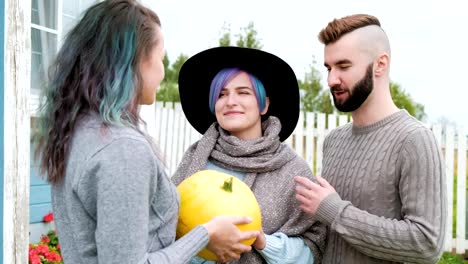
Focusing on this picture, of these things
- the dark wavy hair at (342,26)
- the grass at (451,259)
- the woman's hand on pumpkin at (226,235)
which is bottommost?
the grass at (451,259)

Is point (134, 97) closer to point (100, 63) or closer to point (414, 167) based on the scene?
point (100, 63)

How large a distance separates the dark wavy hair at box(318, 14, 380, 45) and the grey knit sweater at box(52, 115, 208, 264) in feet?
3.99

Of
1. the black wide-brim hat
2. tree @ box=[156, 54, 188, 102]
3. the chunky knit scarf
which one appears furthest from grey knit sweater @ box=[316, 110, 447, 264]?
tree @ box=[156, 54, 188, 102]

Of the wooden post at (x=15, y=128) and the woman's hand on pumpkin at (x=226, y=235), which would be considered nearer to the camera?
the woman's hand on pumpkin at (x=226, y=235)

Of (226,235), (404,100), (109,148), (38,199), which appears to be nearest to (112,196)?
(109,148)

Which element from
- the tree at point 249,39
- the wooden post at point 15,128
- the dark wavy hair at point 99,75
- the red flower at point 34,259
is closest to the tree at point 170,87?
the tree at point 249,39

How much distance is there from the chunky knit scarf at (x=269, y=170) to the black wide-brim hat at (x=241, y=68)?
13cm

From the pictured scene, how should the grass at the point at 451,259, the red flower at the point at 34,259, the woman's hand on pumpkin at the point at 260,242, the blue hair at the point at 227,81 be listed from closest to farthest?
the woman's hand on pumpkin at the point at 260,242 < the blue hair at the point at 227,81 < the red flower at the point at 34,259 < the grass at the point at 451,259

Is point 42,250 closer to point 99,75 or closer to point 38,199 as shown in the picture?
point 38,199

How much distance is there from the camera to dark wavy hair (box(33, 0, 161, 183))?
1.65m

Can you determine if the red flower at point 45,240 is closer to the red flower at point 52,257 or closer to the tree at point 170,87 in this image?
the red flower at point 52,257

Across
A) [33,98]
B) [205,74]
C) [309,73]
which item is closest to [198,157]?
[205,74]

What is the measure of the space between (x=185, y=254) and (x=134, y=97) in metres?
0.49

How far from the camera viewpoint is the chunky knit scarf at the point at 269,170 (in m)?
2.45
